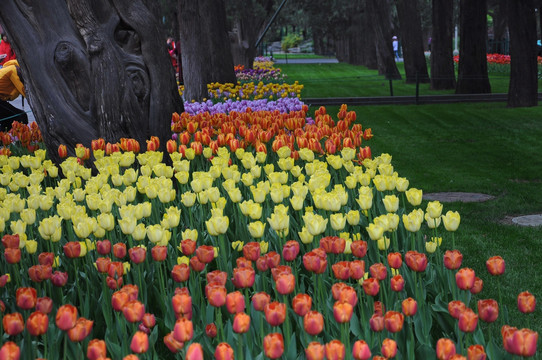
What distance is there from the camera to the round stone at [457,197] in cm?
951

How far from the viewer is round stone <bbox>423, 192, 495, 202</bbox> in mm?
9508

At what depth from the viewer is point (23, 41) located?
7.98 m

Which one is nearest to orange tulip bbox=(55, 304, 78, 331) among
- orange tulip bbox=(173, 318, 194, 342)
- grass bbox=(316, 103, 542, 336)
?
orange tulip bbox=(173, 318, 194, 342)

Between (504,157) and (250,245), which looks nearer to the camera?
(250,245)

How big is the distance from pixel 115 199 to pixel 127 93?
3325 millimetres

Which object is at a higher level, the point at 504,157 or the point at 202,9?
the point at 202,9

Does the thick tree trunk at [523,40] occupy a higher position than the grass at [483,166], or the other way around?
the thick tree trunk at [523,40]

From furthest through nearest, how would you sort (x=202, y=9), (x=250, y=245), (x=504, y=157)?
(x=202, y=9)
(x=504, y=157)
(x=250, y=245)

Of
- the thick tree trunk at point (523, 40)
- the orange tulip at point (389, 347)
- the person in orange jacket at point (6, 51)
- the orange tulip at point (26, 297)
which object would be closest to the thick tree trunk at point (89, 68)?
the orange tulip at point (26, 297)

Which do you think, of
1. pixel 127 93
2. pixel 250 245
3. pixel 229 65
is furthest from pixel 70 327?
pixel 229 65

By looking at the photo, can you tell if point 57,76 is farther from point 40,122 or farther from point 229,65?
point 229,65

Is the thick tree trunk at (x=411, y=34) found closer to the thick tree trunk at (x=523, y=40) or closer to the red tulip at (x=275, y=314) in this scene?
the thick tree trunk at (x=523, y=40)

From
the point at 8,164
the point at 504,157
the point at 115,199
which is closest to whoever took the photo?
the point at 115,199

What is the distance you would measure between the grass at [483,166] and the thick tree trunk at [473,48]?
224 cm
